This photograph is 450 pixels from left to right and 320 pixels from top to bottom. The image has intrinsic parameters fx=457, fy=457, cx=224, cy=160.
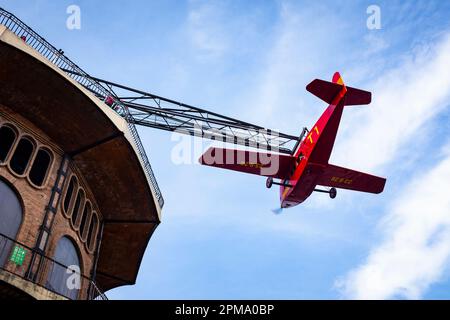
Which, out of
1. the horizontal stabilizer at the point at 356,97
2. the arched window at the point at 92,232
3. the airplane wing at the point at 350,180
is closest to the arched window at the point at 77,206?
the arched window at the point at 92,232

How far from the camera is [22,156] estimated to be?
1658 cm

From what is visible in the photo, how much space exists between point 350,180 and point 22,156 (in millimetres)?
17140

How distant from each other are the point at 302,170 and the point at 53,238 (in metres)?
12.1

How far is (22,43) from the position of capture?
48.2ft

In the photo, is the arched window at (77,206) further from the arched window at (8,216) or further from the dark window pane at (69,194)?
the arched window at (8,216)

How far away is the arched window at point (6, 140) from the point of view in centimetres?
1580

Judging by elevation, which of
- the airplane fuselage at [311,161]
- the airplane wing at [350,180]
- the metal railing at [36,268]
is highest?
the airplane wing at [350,180]

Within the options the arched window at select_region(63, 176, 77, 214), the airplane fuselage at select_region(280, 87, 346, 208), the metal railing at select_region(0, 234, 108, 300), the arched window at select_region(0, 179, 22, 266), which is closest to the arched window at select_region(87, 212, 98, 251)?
the metal railing at select_region(0, 234, 108, 300)

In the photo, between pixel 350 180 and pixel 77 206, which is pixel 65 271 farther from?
pixel 350 180

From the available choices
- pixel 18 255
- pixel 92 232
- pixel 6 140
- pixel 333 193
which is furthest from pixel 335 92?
pixel 18 255

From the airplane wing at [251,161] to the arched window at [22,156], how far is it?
8457mm

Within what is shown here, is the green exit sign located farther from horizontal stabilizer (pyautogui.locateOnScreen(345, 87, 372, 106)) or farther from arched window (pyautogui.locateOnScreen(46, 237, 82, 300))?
horizontal stabilizer (pyautogui.locateOnScreen(345, 87, 372, 106))
